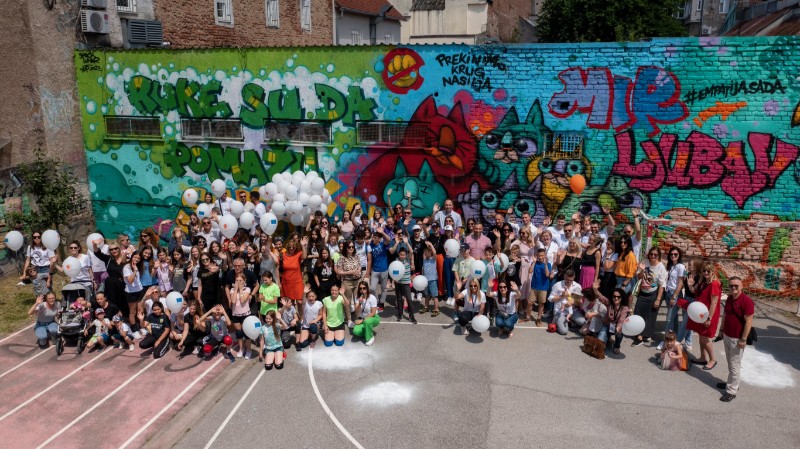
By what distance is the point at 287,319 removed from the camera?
10148 millimetres

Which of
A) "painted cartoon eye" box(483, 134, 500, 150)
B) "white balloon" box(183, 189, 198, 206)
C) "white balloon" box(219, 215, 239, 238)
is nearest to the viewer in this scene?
"white balloon" box(219, 215, 239, 238)

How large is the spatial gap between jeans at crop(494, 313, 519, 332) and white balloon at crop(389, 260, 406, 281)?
1.83 meters

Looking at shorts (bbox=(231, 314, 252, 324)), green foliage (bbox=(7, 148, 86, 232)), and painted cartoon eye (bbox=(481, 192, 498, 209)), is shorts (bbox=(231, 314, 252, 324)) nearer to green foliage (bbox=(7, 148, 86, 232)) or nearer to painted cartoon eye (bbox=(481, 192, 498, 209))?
painted cartoon eye (bbox=(481, 192, 498, 209))

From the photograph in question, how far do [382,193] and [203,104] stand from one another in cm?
503

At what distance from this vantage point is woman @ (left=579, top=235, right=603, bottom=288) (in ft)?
34.9

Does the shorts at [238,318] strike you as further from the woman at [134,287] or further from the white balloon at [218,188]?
the white balloon at [218,188]

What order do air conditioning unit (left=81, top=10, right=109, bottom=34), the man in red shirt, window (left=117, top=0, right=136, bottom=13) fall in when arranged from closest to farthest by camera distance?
the man in red shirt < air conditioning unit (left=81, top=10, right=109, bottom=34) < window (left=117, top=0, right=136, bottom=13)

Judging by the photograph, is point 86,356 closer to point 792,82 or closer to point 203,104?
point 203,104

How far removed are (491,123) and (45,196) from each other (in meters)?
10.1

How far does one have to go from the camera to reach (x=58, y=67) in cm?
1534

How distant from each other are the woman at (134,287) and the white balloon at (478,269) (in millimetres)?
5671

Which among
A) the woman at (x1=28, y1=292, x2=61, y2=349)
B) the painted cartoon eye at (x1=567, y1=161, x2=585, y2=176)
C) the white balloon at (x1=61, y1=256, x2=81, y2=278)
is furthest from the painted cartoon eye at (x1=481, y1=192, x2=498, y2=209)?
the woman at (x1=28, y1=292, x2=61, y2=349)

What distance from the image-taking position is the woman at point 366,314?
403 inches

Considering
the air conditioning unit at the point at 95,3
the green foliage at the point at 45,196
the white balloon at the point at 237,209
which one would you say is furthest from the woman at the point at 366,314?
the air conditioning unit at the point at 95,3
